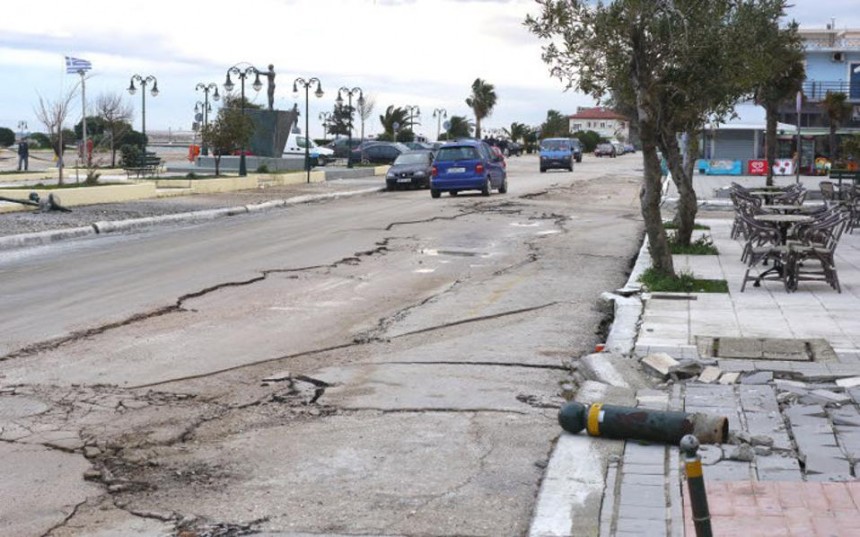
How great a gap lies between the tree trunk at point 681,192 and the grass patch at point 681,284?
3.89 metres

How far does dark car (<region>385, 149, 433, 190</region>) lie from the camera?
4178cm

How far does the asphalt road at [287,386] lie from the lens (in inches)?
248

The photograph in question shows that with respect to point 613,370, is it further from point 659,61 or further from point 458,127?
point 458,127

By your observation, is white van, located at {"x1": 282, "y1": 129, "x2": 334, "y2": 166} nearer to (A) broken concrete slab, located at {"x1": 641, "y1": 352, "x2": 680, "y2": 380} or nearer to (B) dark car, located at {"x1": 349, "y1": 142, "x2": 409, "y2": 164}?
(B) dark car, located at {"x1": 349, "y1": 142, "x2": 409, "y2": 164}

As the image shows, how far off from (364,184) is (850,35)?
52.6 m

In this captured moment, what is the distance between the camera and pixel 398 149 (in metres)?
64.4

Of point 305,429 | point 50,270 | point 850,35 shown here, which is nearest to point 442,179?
point 50,270

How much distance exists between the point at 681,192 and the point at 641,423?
11886 millimetres

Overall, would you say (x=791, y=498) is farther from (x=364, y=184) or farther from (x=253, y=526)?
(x=364, y=184)

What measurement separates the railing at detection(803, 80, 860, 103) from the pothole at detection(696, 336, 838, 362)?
194 ft

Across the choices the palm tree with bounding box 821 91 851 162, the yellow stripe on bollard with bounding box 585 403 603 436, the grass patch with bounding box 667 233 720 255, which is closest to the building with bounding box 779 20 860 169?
the palm tree with bounding box 821 91 851 162

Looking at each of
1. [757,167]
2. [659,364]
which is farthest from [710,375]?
[757,167]

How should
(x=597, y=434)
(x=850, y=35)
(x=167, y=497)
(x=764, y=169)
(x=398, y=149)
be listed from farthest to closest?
(x=850, y=35) < (x=398, y=149) < (x=764, y=169) < (x=597, y=434) < (x=167, y=497)

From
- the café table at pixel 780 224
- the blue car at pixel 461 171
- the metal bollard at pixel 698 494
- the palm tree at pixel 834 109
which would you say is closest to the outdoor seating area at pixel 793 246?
the café table at pixel 780 224
